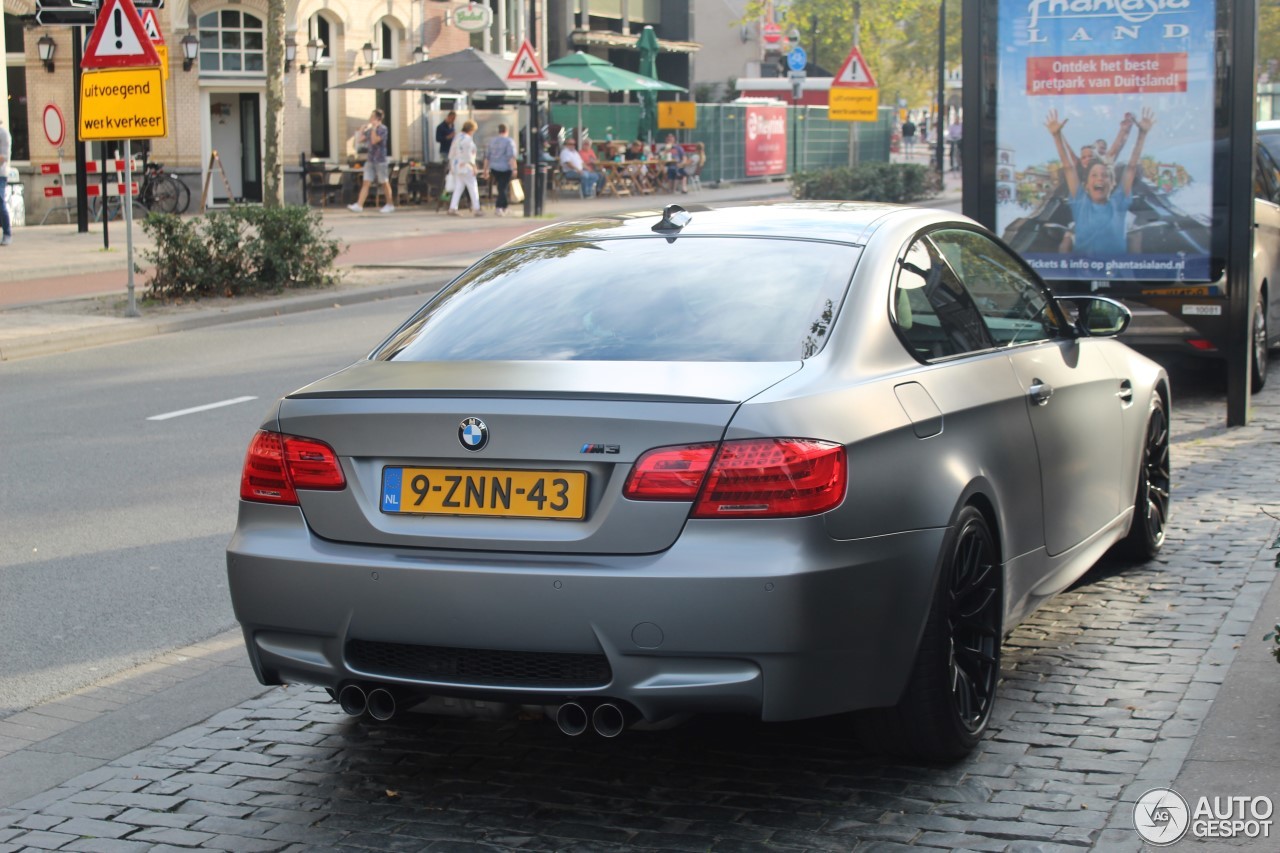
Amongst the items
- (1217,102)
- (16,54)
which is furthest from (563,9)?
(1217,102)

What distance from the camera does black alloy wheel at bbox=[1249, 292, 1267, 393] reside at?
37.5ft

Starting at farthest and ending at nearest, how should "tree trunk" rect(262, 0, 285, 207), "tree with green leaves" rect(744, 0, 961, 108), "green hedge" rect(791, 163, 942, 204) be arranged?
"tree with green leaves" rect(744, 0, 961, 108)
"green hedge" rect(791, 163, 942, 204)
"tree trunk" rect(262, 0, 285, 207)

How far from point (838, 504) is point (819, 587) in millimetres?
214

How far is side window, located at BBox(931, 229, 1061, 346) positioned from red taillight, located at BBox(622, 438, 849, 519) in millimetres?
1659

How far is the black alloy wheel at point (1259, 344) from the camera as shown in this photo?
450 inches

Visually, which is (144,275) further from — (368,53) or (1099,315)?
(368,53)

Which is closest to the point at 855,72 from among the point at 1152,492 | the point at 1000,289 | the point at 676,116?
the point at 676,116

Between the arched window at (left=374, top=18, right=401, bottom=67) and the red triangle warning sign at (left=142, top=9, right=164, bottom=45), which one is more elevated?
the arched window at (left=374, top=18, right=401, bottom=67)

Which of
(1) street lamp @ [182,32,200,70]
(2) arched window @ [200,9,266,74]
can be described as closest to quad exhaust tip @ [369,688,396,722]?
(1) street lamp @ [182,32,200,70]

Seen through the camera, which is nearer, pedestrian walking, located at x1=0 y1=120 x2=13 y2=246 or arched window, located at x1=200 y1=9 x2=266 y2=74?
pedestrian walking, located at x1=0 y1=120 x2=13 y2=246

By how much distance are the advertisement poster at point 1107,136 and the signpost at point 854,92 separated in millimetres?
17762

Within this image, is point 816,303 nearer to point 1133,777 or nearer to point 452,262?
point 1133,777

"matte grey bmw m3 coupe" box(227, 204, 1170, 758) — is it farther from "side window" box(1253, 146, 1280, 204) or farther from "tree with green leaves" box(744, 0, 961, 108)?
"tree with green leaves" box(744, 0, 961, 108)

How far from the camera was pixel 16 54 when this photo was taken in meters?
31.6
